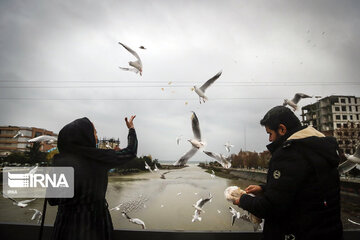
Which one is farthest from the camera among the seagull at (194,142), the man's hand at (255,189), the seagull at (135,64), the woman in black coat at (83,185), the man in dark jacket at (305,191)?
the seagull at (135,64)

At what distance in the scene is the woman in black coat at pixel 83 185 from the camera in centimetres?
137

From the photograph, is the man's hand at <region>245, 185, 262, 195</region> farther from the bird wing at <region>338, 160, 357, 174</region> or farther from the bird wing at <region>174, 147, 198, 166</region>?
the bird wing at <region>338, 160, 357, 174</region>

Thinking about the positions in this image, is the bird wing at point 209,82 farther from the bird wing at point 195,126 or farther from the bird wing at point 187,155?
the bird wing at point 187,155

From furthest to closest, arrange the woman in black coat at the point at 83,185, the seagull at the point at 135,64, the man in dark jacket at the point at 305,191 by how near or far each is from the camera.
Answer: the seagull at the point at 135,64 → the woman in black coat at the point at 83,185 → the man in dark jacket at the point at 305,191

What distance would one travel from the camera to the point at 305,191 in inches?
38.5

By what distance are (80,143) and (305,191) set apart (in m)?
1.49

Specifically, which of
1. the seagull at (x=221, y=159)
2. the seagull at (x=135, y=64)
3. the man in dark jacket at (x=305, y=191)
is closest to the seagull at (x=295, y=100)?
the seagull at (x=221, y=159)

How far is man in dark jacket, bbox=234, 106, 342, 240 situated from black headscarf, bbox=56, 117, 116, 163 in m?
1.08

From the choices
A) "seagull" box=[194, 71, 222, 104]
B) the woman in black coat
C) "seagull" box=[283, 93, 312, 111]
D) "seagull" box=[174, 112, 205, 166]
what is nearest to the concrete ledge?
the woman in black coat

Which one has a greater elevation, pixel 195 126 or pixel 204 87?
pixel 204 87

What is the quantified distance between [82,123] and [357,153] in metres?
3.63

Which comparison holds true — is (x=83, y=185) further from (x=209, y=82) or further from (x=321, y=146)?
(x=209, y=82)

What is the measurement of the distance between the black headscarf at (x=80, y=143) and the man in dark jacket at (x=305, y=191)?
1.08 m

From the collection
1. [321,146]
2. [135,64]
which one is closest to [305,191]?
[321,146]
